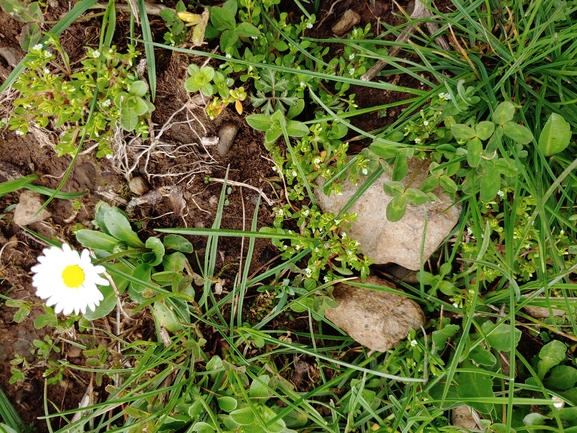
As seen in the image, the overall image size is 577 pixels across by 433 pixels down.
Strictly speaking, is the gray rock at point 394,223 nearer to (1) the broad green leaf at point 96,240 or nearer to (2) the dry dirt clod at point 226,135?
(2) the dry dirt clod at point 226,135

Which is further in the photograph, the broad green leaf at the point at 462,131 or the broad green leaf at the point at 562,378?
the broad green leaf at the point at 562,378

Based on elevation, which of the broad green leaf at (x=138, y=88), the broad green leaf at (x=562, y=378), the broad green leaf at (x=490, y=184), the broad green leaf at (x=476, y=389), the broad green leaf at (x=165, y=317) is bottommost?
the broad green leaf at (x=562, y=378)

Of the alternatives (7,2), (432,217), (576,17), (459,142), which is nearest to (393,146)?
(459,142)

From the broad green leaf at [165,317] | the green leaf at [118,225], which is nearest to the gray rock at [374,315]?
the broad green leaf at [165,317]

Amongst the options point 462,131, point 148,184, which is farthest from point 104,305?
point 462,131

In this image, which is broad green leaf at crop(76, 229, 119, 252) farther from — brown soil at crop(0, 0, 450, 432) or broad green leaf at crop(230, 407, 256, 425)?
broad green leaf at crop(230, 407, 256, 425)

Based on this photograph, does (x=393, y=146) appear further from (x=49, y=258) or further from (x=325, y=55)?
(x=49, y=258)

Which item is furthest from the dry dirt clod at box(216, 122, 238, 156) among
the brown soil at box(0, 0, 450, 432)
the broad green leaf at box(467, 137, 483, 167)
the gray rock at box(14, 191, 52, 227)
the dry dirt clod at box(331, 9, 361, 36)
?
the broad green leaf at box(467, 137, 483, 167)
